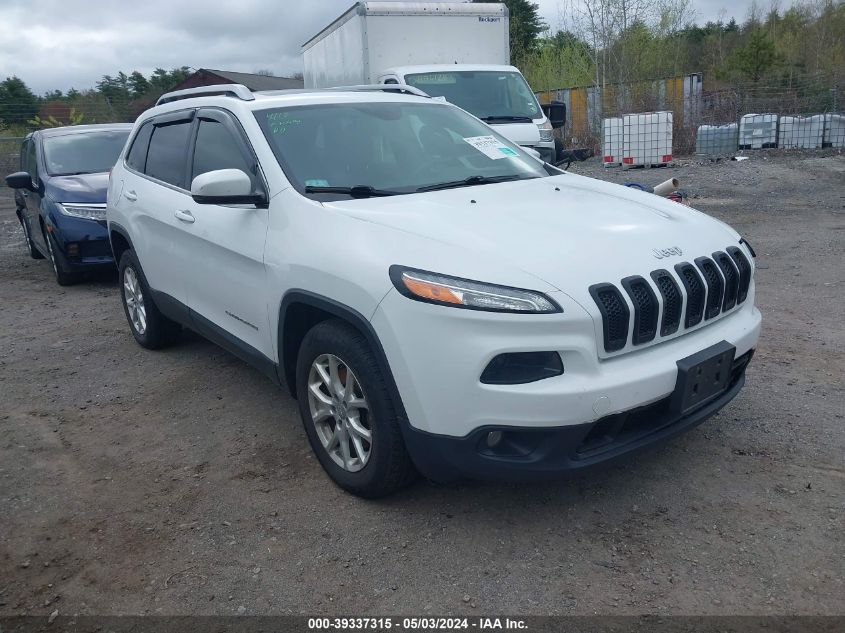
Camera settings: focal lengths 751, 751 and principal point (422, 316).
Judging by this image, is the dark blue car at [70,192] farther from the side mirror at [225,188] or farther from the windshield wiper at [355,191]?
the windshield wiper at [355,191]

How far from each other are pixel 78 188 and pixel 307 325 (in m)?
5.93

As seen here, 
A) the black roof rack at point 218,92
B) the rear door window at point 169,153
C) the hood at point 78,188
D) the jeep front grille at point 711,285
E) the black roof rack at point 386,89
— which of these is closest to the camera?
the jeep front grille at point 711,285

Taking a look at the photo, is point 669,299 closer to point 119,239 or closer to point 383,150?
point 383,150

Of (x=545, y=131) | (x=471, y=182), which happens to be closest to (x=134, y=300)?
(x=471, y=182)

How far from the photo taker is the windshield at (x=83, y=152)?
8.93 m

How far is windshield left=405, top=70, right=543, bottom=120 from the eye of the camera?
1061 centimetres

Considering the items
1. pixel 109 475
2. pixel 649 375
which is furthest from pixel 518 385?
pixel 109 475

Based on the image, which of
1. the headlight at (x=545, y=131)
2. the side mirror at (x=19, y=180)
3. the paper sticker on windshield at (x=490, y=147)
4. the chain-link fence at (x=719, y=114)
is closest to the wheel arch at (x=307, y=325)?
the paper sticker on windshield at (x=490, y=147)

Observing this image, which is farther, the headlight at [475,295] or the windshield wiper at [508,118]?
the windshield wiper at [508,118]

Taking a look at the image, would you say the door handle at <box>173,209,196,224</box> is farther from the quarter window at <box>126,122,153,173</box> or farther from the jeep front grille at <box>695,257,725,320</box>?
the jeep front grille at <box>695,257,725,320</box>

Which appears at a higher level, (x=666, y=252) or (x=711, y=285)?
(x=666, y=252)

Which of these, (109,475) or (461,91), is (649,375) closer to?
(109,475)

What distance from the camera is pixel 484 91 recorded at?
35.8ft

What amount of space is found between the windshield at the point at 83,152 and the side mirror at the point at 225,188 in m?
5.98
